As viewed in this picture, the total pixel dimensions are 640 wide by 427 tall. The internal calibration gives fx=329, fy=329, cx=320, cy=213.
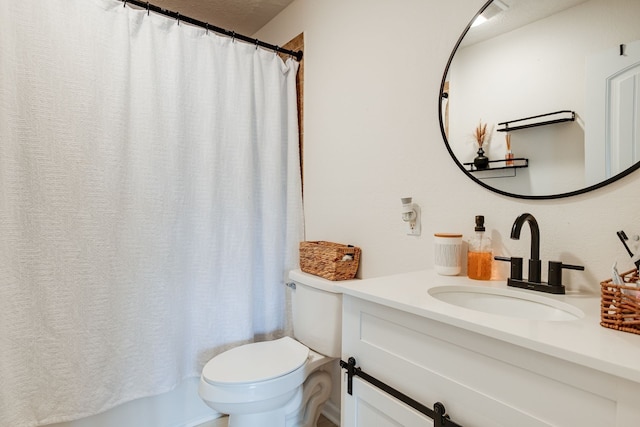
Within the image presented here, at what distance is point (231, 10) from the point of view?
2.16m

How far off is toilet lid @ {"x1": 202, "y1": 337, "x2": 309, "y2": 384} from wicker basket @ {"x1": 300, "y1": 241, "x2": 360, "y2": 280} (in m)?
0.36

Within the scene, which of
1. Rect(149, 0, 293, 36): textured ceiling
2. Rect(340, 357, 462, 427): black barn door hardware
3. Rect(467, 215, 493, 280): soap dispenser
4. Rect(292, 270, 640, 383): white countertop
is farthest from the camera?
Rect(149, 0, 293, 36): textured ceiling

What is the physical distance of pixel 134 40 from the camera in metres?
1.55

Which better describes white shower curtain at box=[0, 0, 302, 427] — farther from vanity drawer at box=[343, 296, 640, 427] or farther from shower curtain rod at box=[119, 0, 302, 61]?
vanity drawer at box=[343, 296, 640, 427]

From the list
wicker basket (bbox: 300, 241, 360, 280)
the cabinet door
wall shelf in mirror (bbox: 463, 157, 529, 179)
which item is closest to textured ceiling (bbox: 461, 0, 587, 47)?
wall shelf in mirror (bbox: 463, 157, 529, 179)

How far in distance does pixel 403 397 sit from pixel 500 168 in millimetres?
767

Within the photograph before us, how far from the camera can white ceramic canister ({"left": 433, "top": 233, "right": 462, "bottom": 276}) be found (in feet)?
3.67

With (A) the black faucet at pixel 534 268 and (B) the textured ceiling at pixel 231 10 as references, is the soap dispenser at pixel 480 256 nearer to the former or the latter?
(A) the black faucet at pixel 534 268

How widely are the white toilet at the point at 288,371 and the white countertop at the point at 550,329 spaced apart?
560 mm

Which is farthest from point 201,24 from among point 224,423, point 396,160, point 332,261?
point 224,423

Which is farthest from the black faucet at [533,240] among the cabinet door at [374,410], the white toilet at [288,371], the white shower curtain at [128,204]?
the white shower curtain at [128,204]

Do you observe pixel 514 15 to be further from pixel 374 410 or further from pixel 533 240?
pixel 374 410

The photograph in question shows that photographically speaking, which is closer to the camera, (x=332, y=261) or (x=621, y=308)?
(x=621, y=308)

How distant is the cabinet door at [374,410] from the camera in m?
0.81
